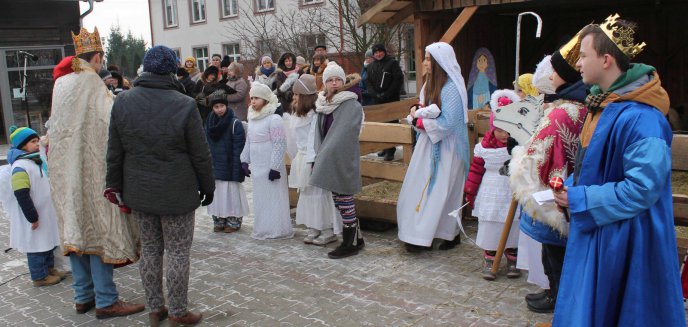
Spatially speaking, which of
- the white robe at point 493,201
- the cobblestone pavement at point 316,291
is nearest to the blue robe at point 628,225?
the cobblestone pavement at point 316,291

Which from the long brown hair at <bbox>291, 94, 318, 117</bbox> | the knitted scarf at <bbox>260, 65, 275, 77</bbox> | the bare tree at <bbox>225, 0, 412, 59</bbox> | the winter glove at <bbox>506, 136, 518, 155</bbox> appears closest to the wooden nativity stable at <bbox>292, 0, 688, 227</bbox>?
the long brown hair at <bbox>291, 94, 318, 117</bbox>

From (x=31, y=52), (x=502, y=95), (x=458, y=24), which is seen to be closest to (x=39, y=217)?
(x=502, y=95)

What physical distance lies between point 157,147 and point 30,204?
5.99ft

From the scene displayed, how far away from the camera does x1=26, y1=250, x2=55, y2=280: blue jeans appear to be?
18.0 feet

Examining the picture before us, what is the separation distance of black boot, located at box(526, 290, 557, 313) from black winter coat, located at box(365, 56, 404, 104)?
6127 millimetres

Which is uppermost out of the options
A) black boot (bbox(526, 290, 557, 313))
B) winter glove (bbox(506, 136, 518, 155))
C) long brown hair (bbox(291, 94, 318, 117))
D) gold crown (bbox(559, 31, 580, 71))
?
gold crown (bbox(559, 31, 580, 71))

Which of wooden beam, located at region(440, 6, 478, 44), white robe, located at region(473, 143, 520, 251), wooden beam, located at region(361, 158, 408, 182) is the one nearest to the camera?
white robe, located at region(473, 143, 520, 251)

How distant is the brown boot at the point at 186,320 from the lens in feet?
14.5

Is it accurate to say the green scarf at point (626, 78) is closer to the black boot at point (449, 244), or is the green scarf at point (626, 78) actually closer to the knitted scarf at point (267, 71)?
the black boot at point (449, 244)

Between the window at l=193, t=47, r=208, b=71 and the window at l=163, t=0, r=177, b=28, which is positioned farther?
the window at l=163, t=0, r=177, b=28

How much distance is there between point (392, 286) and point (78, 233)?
2370mm

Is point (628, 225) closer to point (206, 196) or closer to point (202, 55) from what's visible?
point (206, 196)

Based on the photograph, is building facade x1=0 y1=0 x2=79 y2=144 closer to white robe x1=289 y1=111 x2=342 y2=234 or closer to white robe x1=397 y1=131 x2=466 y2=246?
white robe x1=289 y1=111 x2=342 y2=234

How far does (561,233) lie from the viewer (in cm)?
347
